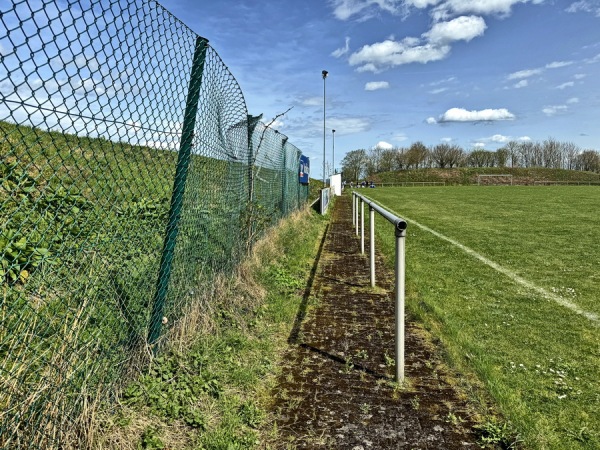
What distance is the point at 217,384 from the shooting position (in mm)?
2977

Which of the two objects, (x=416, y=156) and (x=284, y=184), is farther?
(x=416, y=156)

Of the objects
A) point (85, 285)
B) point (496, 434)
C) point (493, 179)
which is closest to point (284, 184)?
point (85, 285)

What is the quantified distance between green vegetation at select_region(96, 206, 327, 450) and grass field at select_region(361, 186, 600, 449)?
1.57 metres

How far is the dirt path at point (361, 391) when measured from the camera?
2.55 m

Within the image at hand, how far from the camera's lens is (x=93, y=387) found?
2.38m

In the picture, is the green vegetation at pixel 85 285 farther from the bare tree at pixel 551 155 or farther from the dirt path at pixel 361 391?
the bare tree at pixel 551 155

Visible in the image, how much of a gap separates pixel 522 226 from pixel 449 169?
8341 centimetres

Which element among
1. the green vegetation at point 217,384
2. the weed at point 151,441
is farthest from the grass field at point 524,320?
the weed at point 151,441

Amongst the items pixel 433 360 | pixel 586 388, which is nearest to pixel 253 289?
pixel 433 360

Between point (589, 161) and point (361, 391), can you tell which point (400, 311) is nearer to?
point (361, 391)

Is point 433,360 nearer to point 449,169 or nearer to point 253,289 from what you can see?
point 253,289

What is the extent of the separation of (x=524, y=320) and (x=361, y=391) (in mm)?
2529

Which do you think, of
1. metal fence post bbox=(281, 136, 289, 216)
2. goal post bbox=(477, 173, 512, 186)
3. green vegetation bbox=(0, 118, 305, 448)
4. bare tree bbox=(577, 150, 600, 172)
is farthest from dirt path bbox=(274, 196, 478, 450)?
bare tree bbox=(577, 150, 600, 172)

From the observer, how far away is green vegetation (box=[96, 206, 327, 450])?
2.44 metres
